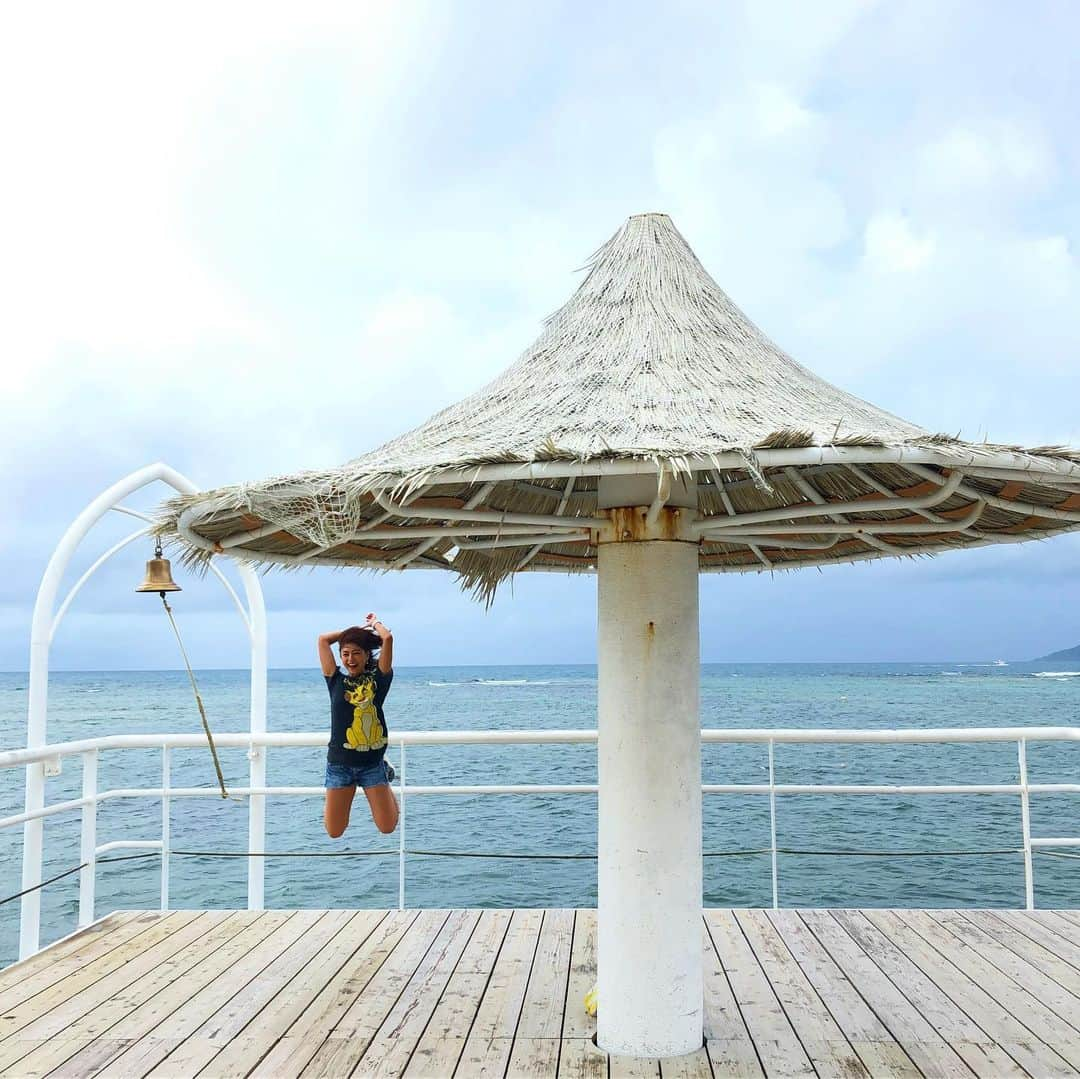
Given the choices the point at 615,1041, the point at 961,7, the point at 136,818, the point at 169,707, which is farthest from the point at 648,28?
the point at 169,707

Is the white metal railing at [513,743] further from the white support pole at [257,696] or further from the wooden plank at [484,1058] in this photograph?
the wooden plank at [484,1058]

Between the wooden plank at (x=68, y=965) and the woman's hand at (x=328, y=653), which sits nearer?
the wooden plank at (x=68, y=965)

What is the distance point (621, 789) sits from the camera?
10.5 feet

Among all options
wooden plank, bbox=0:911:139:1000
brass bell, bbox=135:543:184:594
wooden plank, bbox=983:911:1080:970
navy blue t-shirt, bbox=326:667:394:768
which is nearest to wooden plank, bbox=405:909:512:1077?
navy blue t-shirt, bbox=326:667:394:768

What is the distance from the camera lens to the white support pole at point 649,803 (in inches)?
125

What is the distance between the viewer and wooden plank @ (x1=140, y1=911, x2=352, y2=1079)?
127 inches

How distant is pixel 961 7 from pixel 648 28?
1987 mm

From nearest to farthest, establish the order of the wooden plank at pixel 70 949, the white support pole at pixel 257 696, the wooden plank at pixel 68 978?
the wooden plank at pixel 68 978 < the wooden plank at pixel 70 949 < the white support pole at pixel 257 696

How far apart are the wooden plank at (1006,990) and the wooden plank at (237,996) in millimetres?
2571

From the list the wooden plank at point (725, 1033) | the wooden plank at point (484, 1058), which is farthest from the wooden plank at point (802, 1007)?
the wooden plank at point (484, 1058)

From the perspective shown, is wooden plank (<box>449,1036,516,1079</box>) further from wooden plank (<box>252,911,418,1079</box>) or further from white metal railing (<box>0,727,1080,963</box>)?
white metal railing (<box>0,727,1080,963</box>)

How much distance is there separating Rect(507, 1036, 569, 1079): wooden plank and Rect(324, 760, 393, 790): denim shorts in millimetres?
1291

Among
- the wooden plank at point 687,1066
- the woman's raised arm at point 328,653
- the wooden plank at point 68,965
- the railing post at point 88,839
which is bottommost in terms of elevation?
the wooden plank at point 68,965

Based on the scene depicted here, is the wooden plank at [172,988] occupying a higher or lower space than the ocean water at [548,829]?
higher
